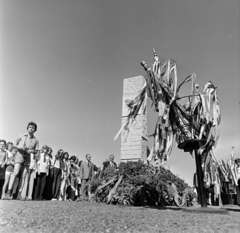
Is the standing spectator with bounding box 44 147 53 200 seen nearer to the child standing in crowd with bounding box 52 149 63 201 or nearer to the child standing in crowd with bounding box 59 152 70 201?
the child standing in crowd with bounding box 52 149 63 201

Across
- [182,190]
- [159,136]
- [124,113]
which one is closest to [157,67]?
[159,136]

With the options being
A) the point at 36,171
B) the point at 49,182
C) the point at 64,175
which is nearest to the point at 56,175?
the point at 49,182

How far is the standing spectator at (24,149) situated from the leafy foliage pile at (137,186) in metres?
1.66

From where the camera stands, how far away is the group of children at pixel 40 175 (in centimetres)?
542

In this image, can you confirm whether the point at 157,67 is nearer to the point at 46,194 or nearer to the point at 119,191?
the point at 119,191

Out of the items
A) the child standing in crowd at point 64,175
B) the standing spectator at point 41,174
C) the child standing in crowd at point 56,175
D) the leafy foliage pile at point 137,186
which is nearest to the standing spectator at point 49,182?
the child standing in crowd at point 56,175

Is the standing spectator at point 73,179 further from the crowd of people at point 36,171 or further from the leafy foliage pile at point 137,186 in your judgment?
the leafy foliage pile at point 137,186

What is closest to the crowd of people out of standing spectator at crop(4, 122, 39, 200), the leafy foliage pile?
standing spectator at crop(4, 122, 39, 200)

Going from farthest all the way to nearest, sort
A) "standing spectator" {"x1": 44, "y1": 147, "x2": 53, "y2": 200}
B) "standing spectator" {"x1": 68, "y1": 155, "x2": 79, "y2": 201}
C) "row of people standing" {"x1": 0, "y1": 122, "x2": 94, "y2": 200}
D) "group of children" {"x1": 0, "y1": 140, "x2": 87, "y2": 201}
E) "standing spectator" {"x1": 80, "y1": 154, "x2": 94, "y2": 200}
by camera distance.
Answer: "standing spectator" {"x1": 68, "y1": 155, "x2": 79, "y2": 201} < "standing spectator" {"x1": 80, "y1": 154, "x2": 94, "y2": 200} < "standing spectator" {"x1": 44, "y1": 147, "x2": 53, "y2": 200} < "group of children" {"x1": 0, "y1": 140, "x2": 87, "y2": 201} < "row of people standing" {"x1": 0, "y1": 122, "x2": 94, "y2": 200}

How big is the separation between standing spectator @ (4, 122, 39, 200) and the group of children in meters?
0.02

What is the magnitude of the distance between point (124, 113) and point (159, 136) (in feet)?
20.7

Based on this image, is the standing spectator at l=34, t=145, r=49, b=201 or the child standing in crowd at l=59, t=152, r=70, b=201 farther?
the child standing in crowd at l=59, t=152, r=70, b=201

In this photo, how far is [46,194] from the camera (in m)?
6.79

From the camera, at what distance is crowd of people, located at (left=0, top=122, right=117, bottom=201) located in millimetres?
5188
